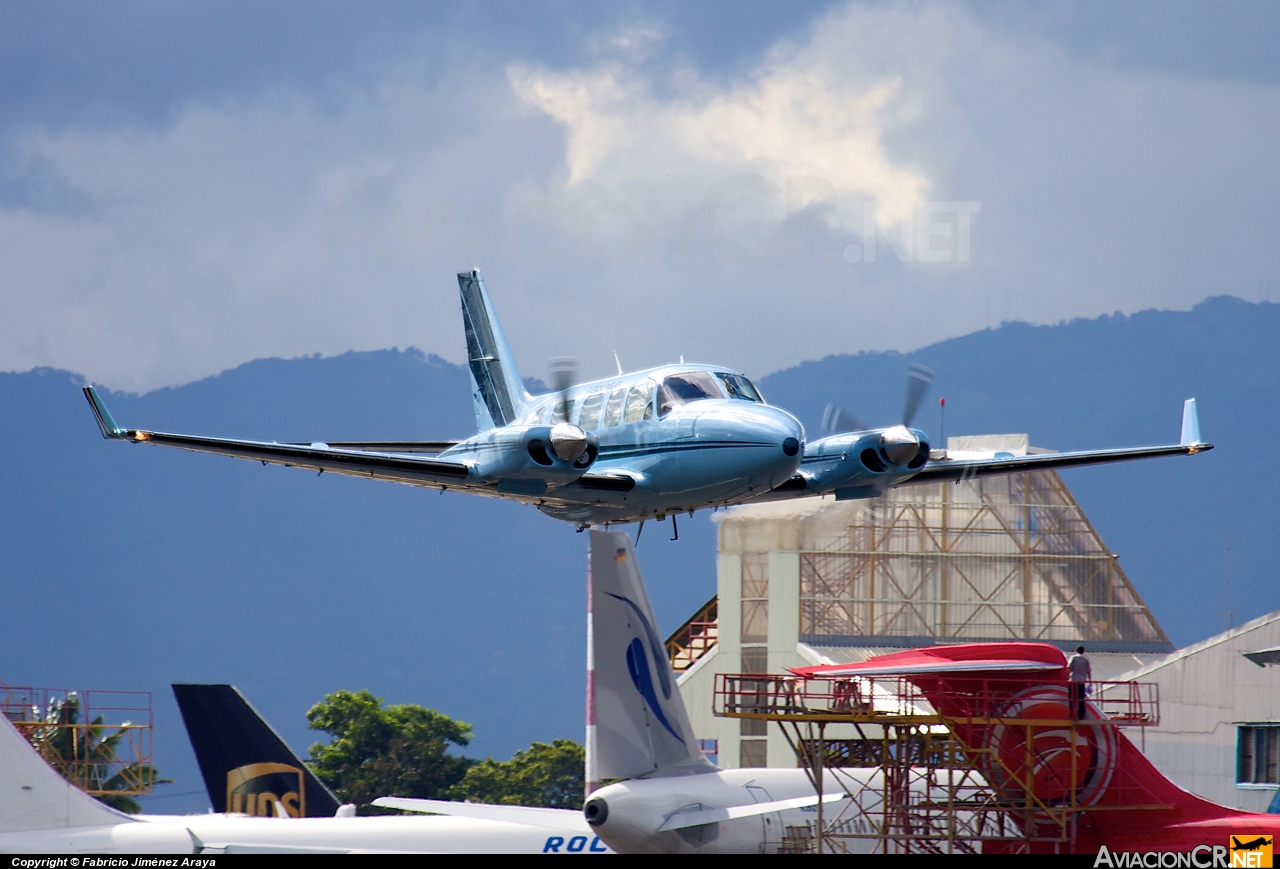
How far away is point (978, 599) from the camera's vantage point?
59406 millimetres

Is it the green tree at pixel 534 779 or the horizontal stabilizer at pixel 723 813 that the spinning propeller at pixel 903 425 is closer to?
the horizontal stabilizer at pixel 723 813

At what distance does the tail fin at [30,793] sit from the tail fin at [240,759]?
6.40 m

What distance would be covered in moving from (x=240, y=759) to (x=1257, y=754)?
26053 millimetres

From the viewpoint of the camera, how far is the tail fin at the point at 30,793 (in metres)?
19.9

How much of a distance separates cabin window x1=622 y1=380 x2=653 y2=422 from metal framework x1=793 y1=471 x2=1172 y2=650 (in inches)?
1282

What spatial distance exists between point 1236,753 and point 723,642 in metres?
24.6

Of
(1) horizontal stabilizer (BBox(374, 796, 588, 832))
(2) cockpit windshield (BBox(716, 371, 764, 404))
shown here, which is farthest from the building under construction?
(1) horizontal stabilizer (BBox(374, 796, 588, 832))

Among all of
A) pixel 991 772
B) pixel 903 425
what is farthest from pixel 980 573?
pixel 991 772

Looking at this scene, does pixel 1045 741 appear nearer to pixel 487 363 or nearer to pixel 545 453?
pixel 545 453

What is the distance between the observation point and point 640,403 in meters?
26.3

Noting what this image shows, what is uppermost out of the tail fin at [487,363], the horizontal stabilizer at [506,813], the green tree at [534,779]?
the tail fin at [487,363]

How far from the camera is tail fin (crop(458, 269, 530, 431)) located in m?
35.3

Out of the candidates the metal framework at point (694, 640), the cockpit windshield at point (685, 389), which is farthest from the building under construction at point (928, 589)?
the cockpit windshield at point (685, 389)

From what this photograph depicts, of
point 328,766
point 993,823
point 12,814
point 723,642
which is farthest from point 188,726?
point 328,766
